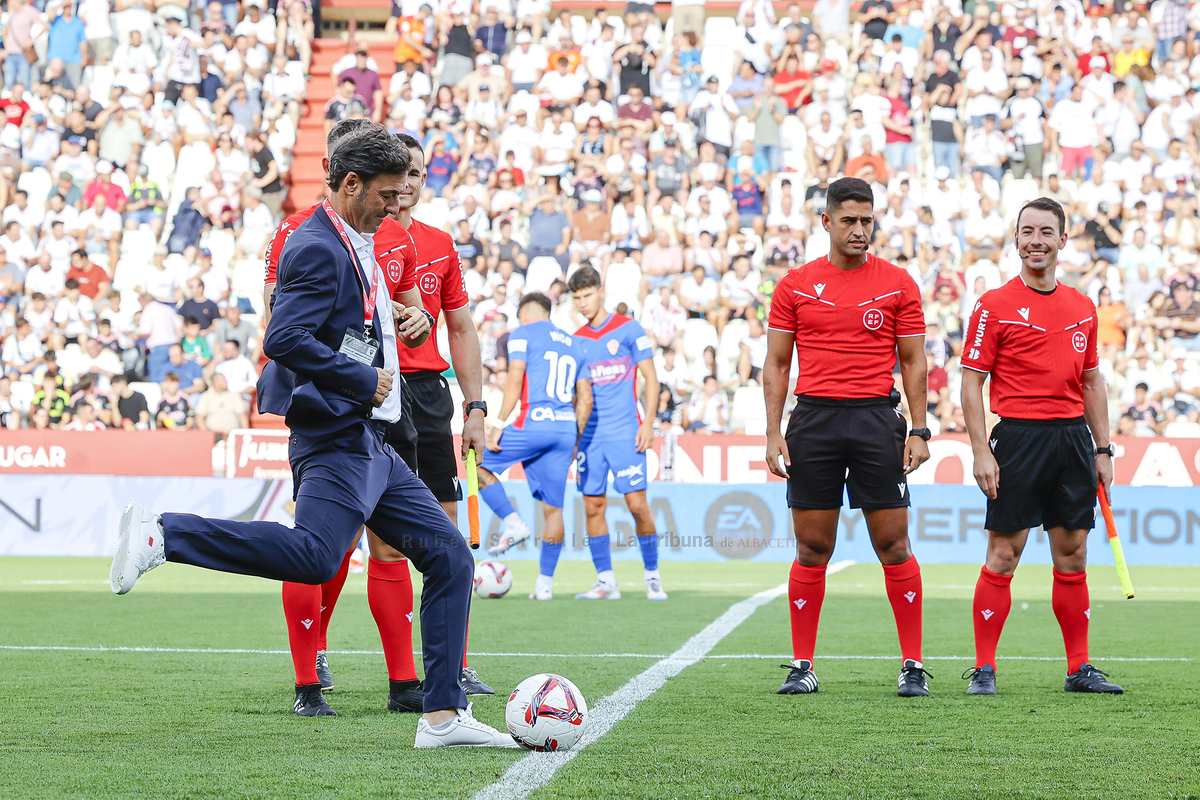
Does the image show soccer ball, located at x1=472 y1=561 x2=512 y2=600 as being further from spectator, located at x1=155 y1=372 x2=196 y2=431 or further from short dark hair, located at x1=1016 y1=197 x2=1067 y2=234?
spectator, located at x1=155 y1=372 x2=196 y2=431

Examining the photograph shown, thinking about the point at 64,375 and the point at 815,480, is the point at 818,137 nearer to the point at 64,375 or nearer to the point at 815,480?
the point at 64,375

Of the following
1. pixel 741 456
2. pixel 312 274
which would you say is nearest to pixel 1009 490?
pixel 312 274

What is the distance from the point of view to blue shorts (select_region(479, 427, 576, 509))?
37.0ft

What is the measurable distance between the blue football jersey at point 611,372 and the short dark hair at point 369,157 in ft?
22.8

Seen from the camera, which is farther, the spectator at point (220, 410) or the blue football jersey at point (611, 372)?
the spectator at point (220, 410)

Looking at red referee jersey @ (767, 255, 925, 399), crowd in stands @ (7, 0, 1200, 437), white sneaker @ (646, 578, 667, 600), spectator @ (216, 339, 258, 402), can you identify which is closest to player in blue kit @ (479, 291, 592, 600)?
white sneaker @ (646, 578, 667, 600)

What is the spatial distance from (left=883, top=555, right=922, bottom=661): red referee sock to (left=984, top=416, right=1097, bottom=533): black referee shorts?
487mm

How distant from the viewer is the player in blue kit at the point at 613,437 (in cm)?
1123

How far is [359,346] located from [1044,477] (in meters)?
3.51

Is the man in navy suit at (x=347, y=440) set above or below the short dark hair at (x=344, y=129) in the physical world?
below

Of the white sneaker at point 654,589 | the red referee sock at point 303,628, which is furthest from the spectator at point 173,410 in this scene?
the red referee sock at point 303,628

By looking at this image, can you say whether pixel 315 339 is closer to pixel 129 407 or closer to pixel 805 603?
pixel 805 603

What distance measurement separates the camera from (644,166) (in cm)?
2194

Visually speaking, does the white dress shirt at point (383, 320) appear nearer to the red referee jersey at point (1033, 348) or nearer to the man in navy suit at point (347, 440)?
the man in navy suit at point (347, 440)
